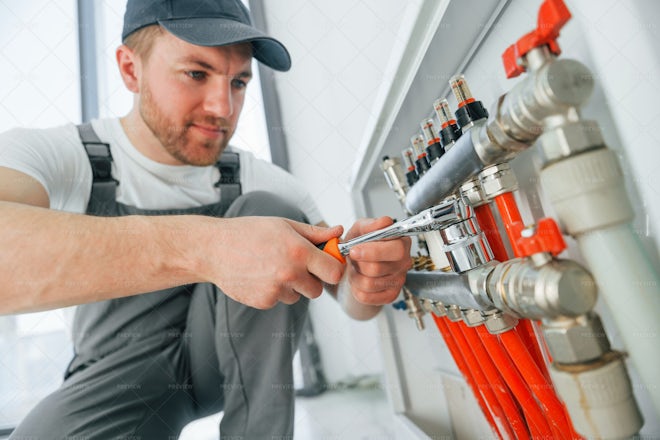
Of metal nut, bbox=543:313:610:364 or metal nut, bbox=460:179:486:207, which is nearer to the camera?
metal nut, bbox=543:313:610:364

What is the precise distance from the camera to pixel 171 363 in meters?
0.70

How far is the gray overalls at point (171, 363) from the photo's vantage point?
1.96 ft

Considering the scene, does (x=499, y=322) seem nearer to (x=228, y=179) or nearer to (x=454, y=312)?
(x=454, y=312)

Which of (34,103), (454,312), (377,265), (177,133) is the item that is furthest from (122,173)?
(34,103)

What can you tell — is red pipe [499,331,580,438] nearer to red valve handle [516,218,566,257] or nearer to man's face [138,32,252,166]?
red valve handle [516,218,566,257]

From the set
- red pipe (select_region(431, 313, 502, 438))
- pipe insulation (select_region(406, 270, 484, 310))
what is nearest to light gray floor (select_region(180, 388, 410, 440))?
red pipe (select_region(431, 313, 502, 438))

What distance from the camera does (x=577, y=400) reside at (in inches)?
9.2

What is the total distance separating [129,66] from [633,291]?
3.35 ft

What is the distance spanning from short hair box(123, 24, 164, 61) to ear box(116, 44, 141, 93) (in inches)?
0.5

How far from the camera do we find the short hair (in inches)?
32.7

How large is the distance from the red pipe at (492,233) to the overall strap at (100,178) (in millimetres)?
729

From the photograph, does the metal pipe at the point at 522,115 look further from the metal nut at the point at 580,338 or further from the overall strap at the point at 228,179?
the overall strap at the point at 228,179

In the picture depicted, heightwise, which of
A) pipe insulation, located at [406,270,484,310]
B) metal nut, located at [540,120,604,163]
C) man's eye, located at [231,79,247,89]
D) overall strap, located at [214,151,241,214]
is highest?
man's eye, located at [231,79,247,89]

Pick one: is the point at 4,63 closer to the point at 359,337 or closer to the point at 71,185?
the point at 71,185
